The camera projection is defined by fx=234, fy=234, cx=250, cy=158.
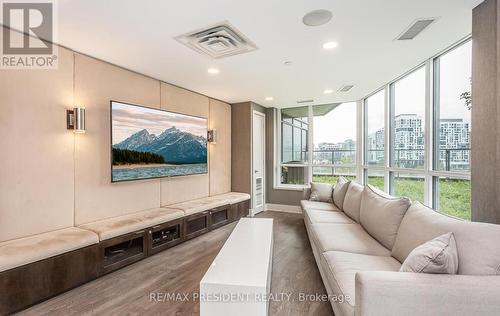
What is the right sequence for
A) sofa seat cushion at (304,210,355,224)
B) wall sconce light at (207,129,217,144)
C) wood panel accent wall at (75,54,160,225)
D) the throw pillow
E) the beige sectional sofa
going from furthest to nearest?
wall sconce light at (207,129,217,144) → sofa seat cushion at (304,210,355,224) → wood panel accent wall at (75,54,160,225) → the throw pillow → the beige sectional sofa

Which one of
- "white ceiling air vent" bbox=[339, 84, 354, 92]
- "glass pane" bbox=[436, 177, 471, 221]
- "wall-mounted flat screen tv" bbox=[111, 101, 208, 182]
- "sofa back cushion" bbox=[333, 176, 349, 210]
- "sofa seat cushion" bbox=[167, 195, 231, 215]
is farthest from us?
"white ceiling air vent" bbox=[339, 84, 354, 92]

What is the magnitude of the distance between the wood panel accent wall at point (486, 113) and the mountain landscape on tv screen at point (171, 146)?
147 inches

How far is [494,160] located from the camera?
1764 mm

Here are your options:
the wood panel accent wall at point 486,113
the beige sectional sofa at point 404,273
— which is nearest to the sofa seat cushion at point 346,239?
the beige sectional sofa at point 404,273

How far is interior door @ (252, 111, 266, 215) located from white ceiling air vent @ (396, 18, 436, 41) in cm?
341

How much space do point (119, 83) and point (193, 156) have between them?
1697 mm

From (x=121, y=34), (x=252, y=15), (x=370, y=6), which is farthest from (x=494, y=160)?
(x=121, y=34)

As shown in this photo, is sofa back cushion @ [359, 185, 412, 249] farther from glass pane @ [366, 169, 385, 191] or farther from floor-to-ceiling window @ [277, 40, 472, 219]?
glass pane @ [366, 169, 385, 191]

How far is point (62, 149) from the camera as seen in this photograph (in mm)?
2615

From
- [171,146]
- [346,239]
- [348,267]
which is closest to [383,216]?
[346,239]

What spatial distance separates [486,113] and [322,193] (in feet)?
9.77

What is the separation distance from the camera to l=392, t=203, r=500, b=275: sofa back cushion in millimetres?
1367

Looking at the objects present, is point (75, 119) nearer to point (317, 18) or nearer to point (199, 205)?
point (199, 205)

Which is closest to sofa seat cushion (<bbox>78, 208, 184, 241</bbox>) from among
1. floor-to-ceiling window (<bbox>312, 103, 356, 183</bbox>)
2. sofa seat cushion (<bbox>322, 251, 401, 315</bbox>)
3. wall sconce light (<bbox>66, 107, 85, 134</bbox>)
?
wall sconce light (<bbox>66, 107, 85, 134</bbox>)
